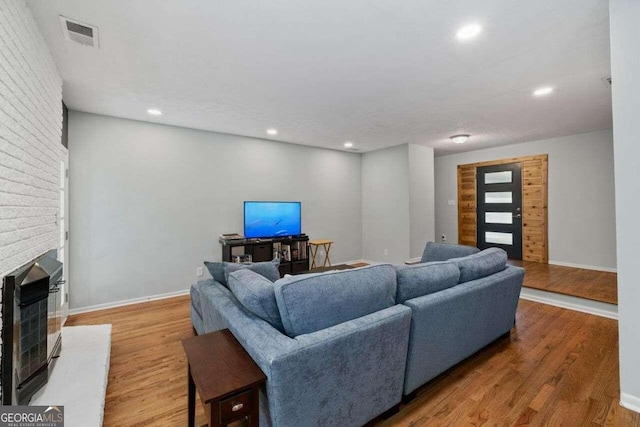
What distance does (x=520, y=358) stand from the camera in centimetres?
237

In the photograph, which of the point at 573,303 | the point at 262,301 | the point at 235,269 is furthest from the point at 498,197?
the point at 262,301

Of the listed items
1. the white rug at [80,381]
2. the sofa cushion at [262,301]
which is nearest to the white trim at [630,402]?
the sofa cushion at [262,301]

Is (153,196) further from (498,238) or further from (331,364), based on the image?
(498,238)

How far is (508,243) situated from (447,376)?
4.69 metres

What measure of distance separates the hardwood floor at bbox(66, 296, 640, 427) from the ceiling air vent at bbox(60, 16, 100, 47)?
250cm

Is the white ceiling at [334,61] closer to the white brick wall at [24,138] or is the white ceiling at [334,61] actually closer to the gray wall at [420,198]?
the white brick wall at [24,138]

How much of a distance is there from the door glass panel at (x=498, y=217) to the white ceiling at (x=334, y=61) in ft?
7.39

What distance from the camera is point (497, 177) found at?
19.4 ft

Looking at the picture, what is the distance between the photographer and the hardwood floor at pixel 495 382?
1731mm

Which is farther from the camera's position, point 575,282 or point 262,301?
point 575,282

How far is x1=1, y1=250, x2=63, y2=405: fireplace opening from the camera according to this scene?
4.57ft

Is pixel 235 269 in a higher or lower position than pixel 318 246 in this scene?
higher

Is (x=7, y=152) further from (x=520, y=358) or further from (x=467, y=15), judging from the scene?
(x=520, y=358)

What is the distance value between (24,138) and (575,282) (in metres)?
5.98
